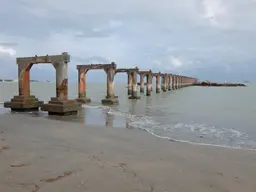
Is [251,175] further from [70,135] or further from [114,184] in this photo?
[70,135]

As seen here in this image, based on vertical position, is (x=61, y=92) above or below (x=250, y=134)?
above

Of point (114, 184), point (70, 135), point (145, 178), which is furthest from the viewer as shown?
point (70, 135)

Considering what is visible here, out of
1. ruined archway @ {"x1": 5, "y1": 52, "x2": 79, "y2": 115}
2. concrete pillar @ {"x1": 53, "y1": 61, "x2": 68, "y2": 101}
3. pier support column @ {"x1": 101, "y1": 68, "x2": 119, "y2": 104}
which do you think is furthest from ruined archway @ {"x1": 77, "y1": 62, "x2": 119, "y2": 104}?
concrete pillar @ {"x1": 53, "y1": 61, "x2": 68, "y2": 101}

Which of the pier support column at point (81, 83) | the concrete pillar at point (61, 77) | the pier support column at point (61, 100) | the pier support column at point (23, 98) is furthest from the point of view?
the pier support column at point (81, 83)

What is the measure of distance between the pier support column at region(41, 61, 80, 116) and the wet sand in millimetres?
7154

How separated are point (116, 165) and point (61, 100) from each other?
36.9 ft

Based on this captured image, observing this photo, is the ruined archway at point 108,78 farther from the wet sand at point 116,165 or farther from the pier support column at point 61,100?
the wet sand at point 116,165

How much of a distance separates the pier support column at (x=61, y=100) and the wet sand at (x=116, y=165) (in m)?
7.15

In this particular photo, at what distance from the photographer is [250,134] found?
11258 millimetres

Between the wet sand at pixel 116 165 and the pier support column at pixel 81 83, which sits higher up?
the pier support column at pixel 81 83

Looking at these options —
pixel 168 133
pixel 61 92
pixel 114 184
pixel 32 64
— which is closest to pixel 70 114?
pixel 61 92

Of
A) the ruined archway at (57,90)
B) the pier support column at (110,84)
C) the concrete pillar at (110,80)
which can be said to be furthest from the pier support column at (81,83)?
the ruined archway at (57,90)

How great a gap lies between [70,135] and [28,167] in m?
3.76

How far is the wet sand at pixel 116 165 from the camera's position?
4484 mm
